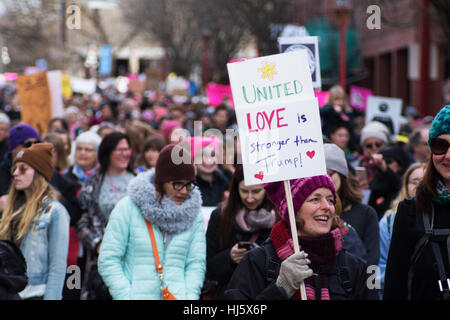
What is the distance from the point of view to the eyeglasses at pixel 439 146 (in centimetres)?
384

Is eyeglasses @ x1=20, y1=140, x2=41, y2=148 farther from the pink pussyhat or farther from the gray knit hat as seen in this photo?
the gray knit hat

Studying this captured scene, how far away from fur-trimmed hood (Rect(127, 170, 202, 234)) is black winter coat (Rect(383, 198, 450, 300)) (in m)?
1.76

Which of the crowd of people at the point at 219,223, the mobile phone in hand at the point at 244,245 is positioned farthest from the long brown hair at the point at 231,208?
the mobile phone in hand at the point at 244,245

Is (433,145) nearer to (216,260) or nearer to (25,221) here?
(216,260)

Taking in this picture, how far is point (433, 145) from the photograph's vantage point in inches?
153

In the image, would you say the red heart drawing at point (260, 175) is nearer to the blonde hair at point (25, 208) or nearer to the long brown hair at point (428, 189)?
the long brown hair at point (428, 189)

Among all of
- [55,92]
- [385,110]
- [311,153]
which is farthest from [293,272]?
[385,110]

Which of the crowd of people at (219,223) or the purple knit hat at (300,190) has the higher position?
the purple knit hat at (300,190)

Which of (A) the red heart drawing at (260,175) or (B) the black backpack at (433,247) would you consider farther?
(A) the red heart drawing at (260,175)

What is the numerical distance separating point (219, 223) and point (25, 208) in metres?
1.39

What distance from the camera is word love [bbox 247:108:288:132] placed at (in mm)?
4070

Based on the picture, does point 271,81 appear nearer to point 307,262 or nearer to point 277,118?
point 277,118

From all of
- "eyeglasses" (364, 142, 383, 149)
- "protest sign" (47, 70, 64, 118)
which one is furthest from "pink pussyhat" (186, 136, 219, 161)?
"protest sign" (47, 70, 64, 118)
